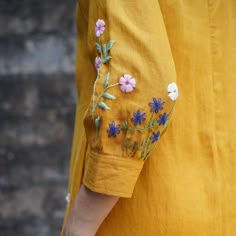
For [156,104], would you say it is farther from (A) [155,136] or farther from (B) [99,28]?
(B) [99,28]

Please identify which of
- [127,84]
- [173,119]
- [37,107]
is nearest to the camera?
[127,84]

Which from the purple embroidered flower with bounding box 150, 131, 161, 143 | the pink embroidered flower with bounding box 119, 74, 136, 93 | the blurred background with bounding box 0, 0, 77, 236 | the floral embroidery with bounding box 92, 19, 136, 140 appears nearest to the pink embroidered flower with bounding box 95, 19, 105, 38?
the floral embroidery with bounding box 92, 19, 136, 140

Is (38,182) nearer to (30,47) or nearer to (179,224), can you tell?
(30,47)

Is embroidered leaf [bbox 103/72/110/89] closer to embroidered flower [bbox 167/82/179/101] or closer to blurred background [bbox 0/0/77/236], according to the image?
embroidered flower [bbox 167/82/179/101]

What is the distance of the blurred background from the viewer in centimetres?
265

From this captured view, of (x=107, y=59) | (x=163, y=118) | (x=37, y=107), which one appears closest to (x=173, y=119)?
(x=163, y=118)

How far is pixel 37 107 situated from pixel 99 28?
1.69 meters

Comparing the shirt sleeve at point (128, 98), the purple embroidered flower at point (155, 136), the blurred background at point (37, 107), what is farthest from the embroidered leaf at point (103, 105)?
the blurred background at point (37, 107)

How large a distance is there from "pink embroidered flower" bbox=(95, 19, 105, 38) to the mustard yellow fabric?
0.03 feet

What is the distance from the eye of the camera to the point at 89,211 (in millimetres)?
1012

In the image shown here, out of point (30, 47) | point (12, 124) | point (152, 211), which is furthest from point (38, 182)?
point (152, 211)

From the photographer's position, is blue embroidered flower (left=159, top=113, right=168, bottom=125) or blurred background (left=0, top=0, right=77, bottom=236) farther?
blurred background (left=0, top=0, right=77, bottom=236)

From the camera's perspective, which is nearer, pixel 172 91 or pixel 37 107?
pixel 172 91

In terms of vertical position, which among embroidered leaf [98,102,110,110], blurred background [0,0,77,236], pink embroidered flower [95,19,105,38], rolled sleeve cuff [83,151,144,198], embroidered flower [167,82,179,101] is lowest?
blurred background [0,0,77,236]
